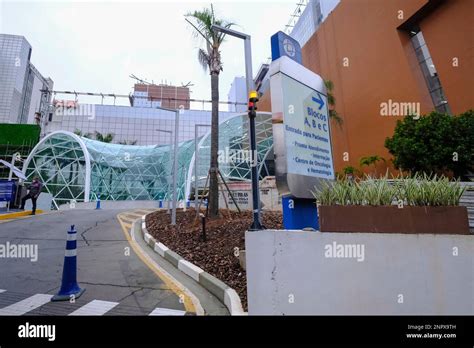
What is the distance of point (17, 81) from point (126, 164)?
49.7 m

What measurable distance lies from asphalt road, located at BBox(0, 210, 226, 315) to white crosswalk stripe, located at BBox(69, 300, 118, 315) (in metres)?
0.07

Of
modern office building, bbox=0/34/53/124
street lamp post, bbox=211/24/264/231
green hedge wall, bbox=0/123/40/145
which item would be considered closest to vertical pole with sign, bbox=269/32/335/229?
street lamp post, bbox=211/24/264/231

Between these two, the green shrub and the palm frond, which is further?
the palm frond

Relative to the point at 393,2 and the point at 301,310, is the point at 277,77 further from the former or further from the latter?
the point at 393,2

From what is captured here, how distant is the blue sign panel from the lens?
170 inches

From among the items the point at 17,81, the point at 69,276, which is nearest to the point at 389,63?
the point at 69,276

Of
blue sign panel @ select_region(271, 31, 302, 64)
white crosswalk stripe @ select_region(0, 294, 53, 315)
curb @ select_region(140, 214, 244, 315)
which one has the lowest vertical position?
white crosswalk stripe @ select_region(0, 294, 53, 315)

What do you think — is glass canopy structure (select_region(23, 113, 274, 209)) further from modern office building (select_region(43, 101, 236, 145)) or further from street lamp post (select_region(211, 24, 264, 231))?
modern office building (select_region(43, 101, 236, 145))

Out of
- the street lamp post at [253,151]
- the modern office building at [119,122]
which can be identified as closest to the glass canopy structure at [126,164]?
the street lamp post at [253,151]

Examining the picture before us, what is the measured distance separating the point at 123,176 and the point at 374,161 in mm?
31487

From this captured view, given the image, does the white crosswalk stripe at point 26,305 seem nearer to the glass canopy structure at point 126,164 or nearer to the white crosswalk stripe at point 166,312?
the white crosswalk stripe at point 166,312
